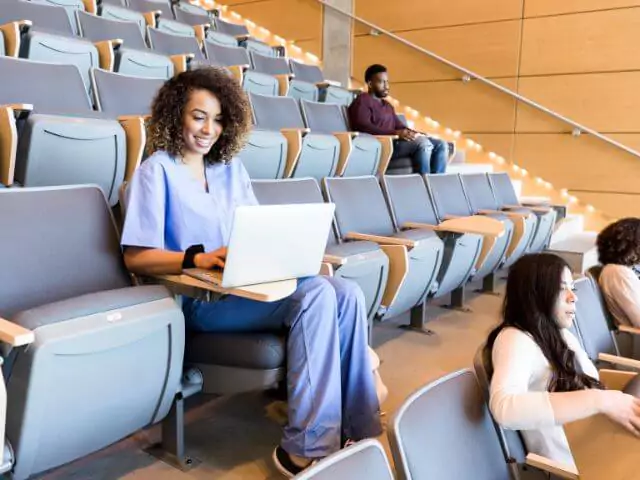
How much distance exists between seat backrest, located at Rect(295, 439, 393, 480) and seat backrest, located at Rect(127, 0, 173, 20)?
2.90 meters

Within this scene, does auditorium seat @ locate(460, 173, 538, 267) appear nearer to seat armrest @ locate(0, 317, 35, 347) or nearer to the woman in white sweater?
the woman in white sweater

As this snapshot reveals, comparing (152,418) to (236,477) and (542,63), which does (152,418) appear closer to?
(236,477)

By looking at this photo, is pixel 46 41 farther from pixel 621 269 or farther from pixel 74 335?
pixel 621 269

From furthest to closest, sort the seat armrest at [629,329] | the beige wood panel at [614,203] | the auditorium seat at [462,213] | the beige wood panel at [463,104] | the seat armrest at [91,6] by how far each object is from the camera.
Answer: the beige wood panel at [463,104] < the beige wood panel at [614,203] < the seat armrest at [91,6] < the auditorium seat at [462,213] < the seat armrest at [629,329]

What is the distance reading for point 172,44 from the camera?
8.21ft

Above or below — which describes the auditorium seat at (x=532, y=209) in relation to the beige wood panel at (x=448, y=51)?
A: below

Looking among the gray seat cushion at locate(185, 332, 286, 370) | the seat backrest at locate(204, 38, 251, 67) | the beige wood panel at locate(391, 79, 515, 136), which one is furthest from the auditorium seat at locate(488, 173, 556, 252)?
the gray seat cushion at locate(185, 332, 286, 370)

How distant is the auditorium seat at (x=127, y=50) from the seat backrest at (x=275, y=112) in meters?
0.33

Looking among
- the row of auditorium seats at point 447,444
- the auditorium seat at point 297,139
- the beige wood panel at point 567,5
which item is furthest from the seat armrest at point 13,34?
the beige wood panel at point 567,5

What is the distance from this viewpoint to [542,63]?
3.26m

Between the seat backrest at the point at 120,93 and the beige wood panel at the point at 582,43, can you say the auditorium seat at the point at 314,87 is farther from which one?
the seat backrest at the point at 120,93

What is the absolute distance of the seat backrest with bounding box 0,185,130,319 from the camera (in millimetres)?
797

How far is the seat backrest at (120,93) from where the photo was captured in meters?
1.54

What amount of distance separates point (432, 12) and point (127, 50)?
7.93 feet
